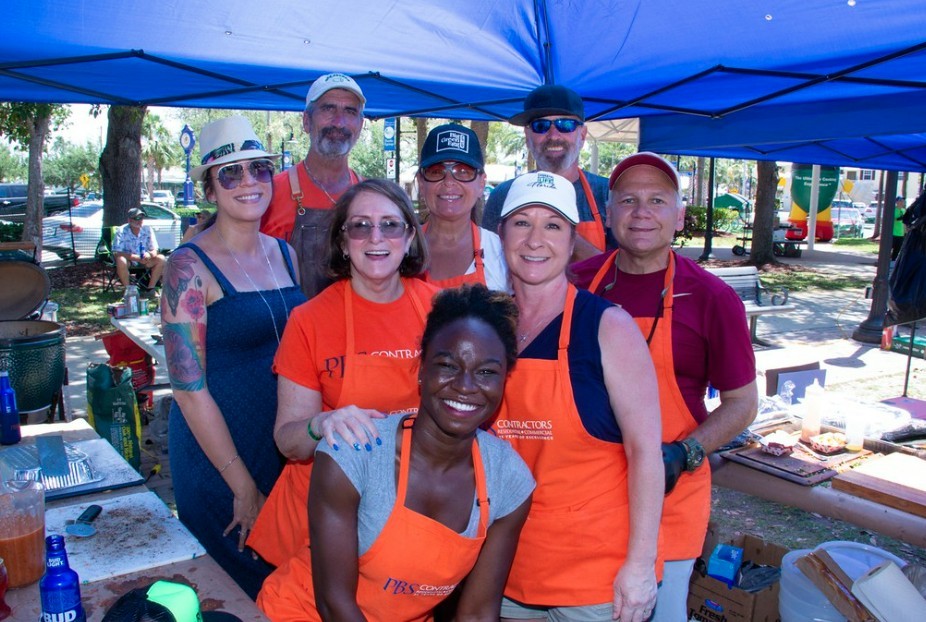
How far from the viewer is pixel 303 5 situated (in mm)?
3182

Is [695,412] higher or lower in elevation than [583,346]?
lower

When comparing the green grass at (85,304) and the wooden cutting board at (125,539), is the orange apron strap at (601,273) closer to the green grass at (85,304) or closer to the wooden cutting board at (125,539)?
the wooden cutting board at (125,539)

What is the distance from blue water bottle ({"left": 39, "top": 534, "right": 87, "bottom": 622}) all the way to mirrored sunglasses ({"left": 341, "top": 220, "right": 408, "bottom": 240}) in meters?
1.07

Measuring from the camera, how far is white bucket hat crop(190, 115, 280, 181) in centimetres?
250

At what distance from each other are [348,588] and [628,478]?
74 cm

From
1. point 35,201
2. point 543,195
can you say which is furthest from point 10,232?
point 543,195

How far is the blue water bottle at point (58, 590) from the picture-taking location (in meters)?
1.51

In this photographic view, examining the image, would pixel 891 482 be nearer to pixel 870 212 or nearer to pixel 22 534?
pixel 22 534

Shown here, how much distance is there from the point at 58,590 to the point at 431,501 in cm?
82

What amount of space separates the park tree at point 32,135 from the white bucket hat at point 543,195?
12849mm

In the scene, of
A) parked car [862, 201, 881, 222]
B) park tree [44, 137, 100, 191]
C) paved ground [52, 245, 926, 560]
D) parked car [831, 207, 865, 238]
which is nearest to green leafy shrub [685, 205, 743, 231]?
parked car [831, 207, 865, 238]

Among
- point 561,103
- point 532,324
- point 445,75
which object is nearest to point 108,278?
point 445,75

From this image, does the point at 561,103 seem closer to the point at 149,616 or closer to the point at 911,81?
the point at 911,81

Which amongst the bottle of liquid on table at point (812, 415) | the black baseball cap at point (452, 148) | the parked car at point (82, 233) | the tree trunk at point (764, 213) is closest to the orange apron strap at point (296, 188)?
the black baseball cap at point (452, 148)
